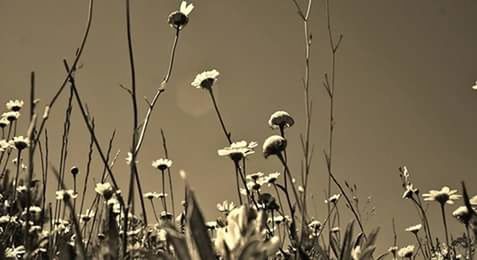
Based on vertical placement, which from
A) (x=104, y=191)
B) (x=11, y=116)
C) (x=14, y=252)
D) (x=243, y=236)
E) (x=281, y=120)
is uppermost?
(x=11, y=116)

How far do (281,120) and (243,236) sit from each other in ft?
4.64

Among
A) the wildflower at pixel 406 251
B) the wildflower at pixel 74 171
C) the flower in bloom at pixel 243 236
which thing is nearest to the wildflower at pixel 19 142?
the wildflower at pixel 74 171

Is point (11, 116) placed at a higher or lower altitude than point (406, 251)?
higher

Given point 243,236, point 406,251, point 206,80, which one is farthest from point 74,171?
point 243,236

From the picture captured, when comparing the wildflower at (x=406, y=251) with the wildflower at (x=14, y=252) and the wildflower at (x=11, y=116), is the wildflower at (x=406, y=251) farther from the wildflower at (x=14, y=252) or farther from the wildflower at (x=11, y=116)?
the wildflower at (x=11, y=116)

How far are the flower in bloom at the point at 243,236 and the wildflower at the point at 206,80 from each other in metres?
1.54

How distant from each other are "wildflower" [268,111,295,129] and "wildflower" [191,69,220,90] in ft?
0.87

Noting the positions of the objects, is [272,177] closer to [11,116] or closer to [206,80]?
[206,80]

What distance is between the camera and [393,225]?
5.82 ft

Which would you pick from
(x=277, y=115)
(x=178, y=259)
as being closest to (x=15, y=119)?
(x=277, y=115)

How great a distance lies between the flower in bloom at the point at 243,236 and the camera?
0.32m

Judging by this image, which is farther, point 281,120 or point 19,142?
point 19,142

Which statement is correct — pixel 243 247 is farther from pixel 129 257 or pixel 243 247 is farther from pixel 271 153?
pixel 271 153

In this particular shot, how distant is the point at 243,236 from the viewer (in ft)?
1.12
